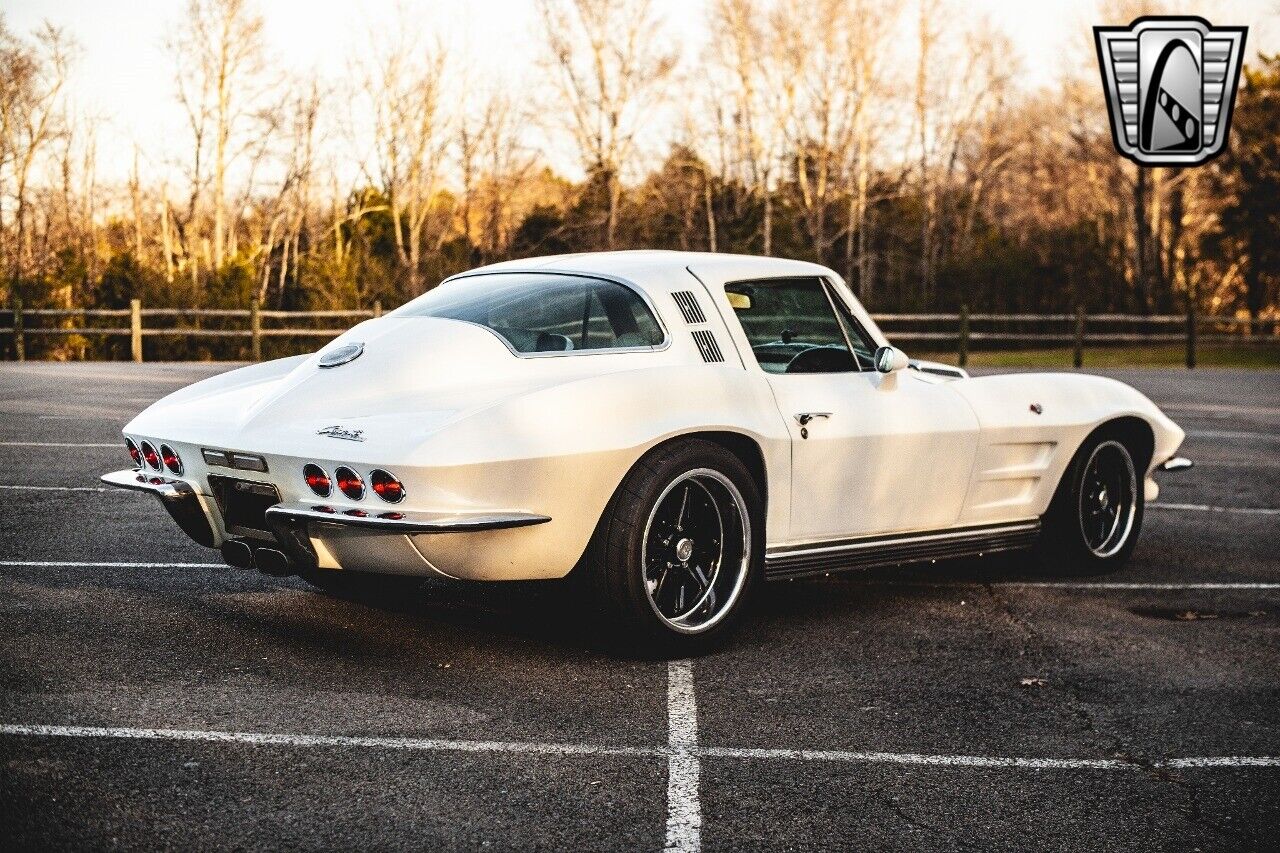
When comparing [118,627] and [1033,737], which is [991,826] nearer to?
[1033,737]

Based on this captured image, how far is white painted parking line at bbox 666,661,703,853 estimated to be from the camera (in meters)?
3.32

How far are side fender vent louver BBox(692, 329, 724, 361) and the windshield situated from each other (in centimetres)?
15

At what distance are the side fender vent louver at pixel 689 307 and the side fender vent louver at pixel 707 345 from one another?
0.05 metres

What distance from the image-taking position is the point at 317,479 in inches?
177

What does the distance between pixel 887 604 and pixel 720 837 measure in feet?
9.72

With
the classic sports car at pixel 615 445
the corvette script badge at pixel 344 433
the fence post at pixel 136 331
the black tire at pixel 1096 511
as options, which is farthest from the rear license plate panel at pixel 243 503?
the fence post at pixel 136 331

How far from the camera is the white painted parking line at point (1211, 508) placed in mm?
9141

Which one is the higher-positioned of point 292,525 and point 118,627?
point 292,525

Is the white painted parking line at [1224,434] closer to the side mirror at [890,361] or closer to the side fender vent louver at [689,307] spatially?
the side mirror at [890,361]

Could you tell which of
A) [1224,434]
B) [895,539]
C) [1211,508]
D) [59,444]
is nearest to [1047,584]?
[895,539]

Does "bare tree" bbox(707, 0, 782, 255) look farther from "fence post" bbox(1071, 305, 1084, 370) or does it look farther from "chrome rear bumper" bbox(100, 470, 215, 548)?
"chrome rear bumper" bbox(100, 470, 215, 548)

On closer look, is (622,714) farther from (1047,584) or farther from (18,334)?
(18,334)

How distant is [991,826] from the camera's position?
3463mm

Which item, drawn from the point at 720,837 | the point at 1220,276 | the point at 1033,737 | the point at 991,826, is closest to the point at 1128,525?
the point at 1033,737
